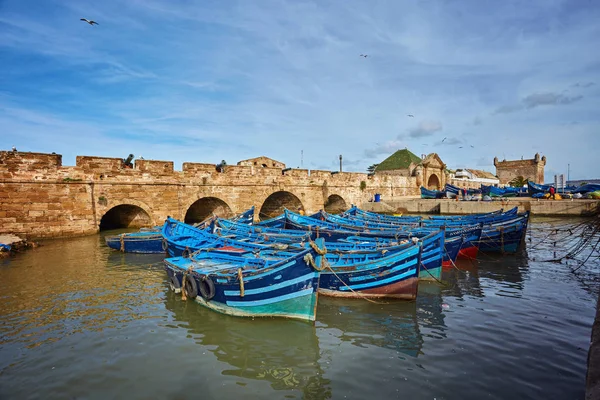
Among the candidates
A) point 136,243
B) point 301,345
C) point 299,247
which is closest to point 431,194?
point 136,243

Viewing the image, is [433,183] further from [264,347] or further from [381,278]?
[264,347]

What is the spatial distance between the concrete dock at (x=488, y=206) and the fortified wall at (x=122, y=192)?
9044 mm

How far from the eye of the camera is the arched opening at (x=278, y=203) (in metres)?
26.2

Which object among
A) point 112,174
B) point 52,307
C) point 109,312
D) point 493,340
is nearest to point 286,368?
point 493,340

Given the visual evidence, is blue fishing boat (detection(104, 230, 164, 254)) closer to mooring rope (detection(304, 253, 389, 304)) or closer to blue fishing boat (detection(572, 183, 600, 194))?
mooring rope (detection(304, 253, 389, 304))

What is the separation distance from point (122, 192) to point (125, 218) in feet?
11.8

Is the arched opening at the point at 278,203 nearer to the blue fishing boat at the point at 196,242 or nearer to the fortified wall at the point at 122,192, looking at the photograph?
the fortified wall at the point at 122,192

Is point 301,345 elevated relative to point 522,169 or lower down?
lower down

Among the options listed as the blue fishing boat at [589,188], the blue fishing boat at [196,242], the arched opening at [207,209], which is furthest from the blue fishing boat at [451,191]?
the blue fishing boat at [196,242]

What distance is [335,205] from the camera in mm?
31359

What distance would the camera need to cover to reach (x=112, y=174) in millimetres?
17250

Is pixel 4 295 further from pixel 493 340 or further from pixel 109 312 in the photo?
pixel 493 340

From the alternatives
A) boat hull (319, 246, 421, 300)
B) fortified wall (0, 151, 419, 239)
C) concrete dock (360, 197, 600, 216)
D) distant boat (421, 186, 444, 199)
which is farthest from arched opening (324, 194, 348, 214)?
boat hull (319, 246, 421, 300)

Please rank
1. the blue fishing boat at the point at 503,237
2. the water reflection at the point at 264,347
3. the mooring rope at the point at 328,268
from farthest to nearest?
the blue fishing boat at the point at 503,237, the mooring rope at the point at 328,268, the water reflection at the point at 264,347
